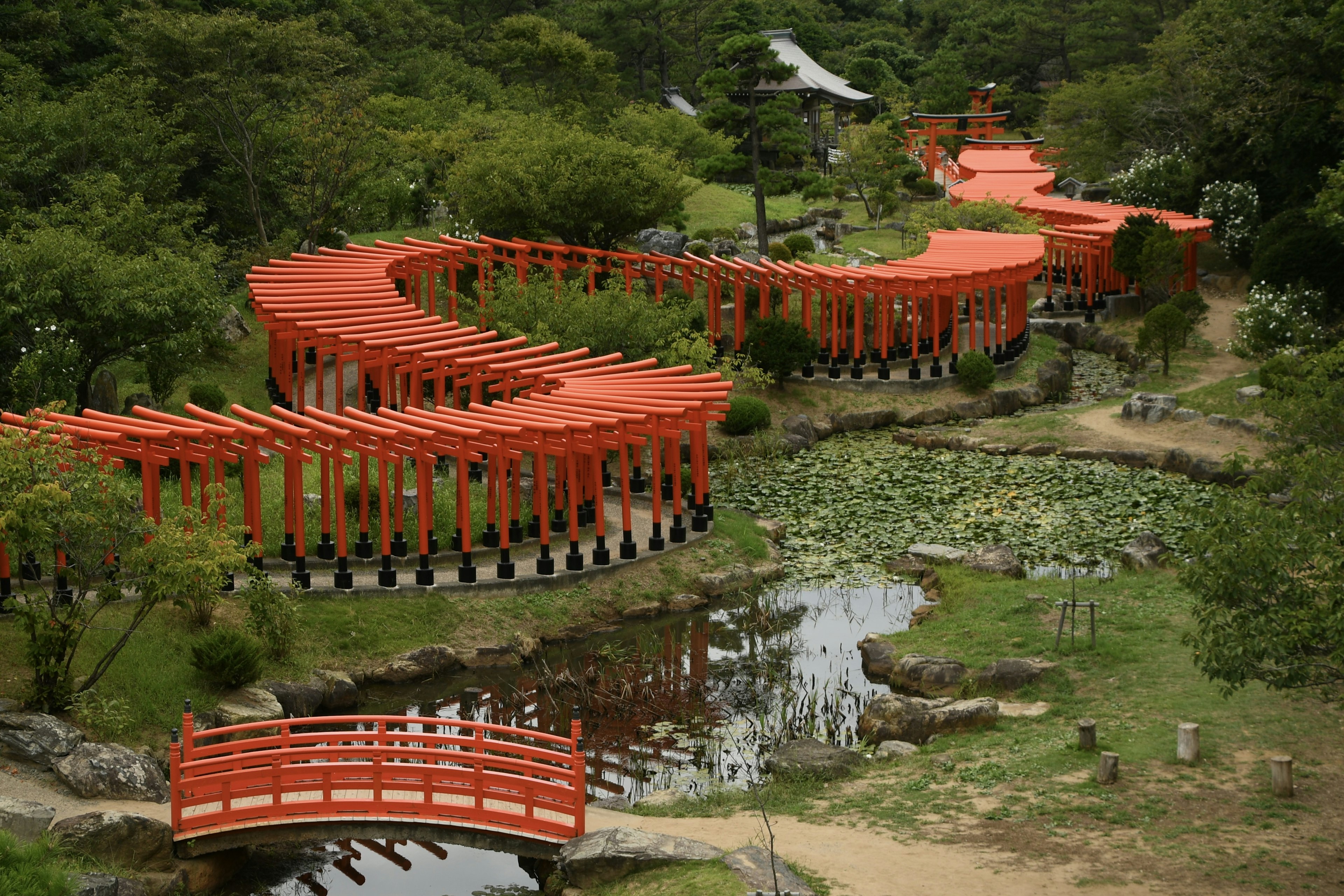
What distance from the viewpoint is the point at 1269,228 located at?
1430 inches

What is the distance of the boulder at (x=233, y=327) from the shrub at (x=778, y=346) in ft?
39.6

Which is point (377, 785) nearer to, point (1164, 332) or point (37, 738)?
point (37, 738)

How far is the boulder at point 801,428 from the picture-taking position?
1232 inches

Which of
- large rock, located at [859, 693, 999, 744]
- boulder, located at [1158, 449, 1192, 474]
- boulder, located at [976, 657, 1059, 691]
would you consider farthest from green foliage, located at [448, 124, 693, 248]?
large rock, located at [859, 693, 999, 744]

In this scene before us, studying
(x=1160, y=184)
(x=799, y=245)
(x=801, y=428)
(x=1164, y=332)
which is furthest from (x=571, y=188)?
(x=1160, y=184)

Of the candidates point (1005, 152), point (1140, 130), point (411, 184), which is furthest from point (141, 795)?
point (1005, 152)

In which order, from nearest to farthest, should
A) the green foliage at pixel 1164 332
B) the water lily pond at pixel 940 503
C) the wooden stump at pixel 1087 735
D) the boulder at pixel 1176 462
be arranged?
the wooden stump at pixel 1087 735
the water lily pond at pixel 940 503
the boulder at pixel 1176 462
the green foliage at pixel 1164 332

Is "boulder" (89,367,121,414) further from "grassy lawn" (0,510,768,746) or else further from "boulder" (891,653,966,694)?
"boulder" (891,653,966,694)

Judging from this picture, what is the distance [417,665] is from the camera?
20.0 m

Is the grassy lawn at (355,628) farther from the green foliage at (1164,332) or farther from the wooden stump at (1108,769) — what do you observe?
the green foliage at (1164,332)

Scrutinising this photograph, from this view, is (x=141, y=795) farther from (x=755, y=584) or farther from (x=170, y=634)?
(x=755, y=584)

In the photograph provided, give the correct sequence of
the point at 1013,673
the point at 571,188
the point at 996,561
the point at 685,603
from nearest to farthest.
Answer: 1. the point at 1013,673
2. the point at 685,603
3. the point at 996,561
4. the point at 571,188

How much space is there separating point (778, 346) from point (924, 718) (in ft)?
54.4

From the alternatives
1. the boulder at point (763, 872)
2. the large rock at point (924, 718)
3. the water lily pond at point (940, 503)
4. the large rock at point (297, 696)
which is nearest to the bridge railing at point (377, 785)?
the boulder at point (763, 872)
